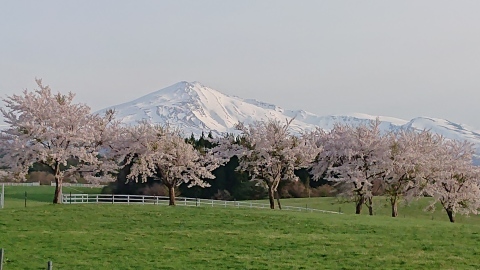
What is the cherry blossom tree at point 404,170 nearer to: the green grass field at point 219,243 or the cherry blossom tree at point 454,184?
the cherry blossom tree at point 454,184

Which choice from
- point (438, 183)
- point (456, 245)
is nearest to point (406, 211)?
point (438, 183)

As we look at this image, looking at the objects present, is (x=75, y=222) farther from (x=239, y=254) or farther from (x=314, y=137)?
(x=314, y=137)

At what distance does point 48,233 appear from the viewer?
30.5 meters

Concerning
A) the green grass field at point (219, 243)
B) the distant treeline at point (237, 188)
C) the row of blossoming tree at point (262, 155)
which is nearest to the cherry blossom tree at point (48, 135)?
the row of blossoming tree at point (262, 155)

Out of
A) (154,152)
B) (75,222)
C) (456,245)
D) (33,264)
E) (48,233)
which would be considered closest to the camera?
(33,264)

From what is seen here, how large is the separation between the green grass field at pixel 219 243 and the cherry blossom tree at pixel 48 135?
27.2 feet

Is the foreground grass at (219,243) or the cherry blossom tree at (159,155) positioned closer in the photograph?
the foreground grass at (219,243)

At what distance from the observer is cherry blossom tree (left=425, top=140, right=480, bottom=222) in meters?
60.5

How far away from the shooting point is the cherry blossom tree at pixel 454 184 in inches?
2381

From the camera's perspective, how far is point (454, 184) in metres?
61.5

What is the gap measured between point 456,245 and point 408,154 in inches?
1238

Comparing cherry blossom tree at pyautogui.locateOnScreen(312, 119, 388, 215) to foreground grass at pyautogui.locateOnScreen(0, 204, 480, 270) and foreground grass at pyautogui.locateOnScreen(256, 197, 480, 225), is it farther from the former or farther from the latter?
foreground grass at pyautogui.locateOnScreen(0, 204, 480, 270)

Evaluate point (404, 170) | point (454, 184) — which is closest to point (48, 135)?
point (404, 170)

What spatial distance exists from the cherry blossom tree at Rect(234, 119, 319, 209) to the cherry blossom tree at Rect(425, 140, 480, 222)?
1221 cm
